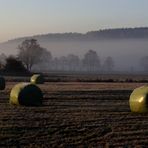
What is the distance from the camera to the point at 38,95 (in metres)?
26.5

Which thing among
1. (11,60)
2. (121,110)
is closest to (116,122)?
(121,110)

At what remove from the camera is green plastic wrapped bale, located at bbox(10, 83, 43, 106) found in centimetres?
2608

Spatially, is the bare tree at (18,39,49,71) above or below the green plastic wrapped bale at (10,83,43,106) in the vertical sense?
above

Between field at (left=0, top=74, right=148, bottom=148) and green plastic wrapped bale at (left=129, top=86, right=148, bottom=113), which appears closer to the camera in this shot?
field at (left=0, top=74, right=148, bottom=148)

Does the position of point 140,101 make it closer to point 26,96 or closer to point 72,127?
point 72,127

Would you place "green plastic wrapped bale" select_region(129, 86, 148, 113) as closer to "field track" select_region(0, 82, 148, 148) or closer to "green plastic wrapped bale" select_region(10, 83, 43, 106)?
"field track" select_region(0, 82, 148, 148)

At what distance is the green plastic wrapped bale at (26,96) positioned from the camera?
26.1 m

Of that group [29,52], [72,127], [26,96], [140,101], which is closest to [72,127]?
[72,127]

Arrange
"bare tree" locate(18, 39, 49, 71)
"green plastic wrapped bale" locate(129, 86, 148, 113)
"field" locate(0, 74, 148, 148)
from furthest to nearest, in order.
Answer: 1. "bare tree" locate(18, 39, 49, 71)
2. "green plastic wrapped bale" locate(129, 86, 148, 113)
3. "field" locate(0, 74, 148, 148)

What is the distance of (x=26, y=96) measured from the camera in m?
26.1

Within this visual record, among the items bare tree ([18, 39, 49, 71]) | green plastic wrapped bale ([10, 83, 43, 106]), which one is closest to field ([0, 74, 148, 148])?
green plastic wrapped bale ([10, 83, 43, 106])

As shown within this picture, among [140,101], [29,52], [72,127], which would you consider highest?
[29,52]

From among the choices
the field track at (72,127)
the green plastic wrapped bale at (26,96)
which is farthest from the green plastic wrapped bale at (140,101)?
the green plastic wrapped bale at (26,96)

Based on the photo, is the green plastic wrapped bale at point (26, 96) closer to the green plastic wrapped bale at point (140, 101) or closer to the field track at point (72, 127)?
the field track at point (72, 127)
